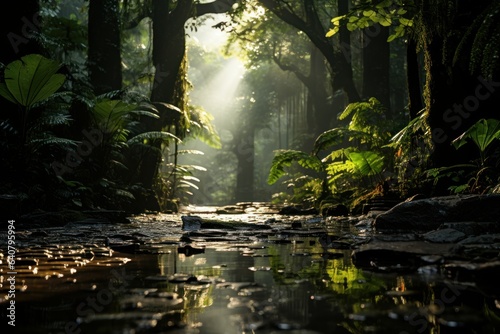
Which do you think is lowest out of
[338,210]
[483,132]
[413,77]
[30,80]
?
[338,210]

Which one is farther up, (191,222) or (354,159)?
(354,159)

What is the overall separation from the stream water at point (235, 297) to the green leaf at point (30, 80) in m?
4.75

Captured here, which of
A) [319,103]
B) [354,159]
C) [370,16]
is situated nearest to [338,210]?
[354,159]

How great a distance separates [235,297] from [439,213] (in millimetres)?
3363

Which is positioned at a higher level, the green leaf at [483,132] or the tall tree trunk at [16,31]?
the tall tree trunk at [16,31]

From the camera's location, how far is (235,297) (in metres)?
1.92

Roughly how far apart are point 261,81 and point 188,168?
22717 mm

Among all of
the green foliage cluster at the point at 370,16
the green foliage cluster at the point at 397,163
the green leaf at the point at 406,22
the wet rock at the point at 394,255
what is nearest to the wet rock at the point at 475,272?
the wet rock at the point at 394,255

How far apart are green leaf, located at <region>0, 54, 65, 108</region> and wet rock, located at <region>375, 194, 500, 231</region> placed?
5.23 metres

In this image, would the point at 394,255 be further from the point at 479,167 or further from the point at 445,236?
the point at 479,167

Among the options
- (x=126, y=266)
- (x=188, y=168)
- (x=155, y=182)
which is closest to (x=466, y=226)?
(x=126, y=266)

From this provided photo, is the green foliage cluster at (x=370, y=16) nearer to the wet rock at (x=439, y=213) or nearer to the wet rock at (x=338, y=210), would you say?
the wet rock at (x=338, y=210)

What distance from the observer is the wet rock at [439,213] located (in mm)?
4414

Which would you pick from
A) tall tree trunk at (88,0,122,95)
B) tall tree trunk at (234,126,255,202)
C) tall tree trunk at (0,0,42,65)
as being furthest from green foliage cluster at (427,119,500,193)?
tall tree trunk at (234,126,255,202)
